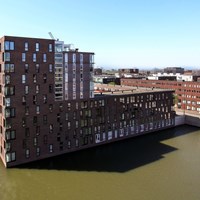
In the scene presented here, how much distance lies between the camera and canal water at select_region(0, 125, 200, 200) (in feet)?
133

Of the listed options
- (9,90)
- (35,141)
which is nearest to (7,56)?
(9,90)

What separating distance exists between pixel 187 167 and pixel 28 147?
109ft

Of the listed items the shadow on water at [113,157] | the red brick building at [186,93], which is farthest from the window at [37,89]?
the red brick building at [186,93]

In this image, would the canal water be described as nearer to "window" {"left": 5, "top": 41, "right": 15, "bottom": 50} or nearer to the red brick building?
"window" {"left": 5, "top": 41, "right": 15, "bottom": 50}

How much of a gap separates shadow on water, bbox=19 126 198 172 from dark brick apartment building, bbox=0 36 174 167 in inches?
89.5

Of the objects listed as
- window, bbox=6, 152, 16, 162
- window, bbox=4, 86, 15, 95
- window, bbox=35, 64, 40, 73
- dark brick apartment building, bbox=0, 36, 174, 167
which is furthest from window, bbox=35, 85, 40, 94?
window, bbox=6, 152, 16, 162

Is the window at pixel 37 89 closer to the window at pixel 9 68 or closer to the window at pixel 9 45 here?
the window at pixel 9 68

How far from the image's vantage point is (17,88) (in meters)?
50.0

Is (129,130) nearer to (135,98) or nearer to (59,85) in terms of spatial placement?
(135,98)

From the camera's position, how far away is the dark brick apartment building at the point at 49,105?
4959 centimetres

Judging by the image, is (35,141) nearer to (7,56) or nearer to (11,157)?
(11,157)

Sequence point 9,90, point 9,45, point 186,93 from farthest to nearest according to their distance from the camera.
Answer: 1. point 186,93
2. point 9,90
3. point 9,45

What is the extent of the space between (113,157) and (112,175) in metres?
9.66

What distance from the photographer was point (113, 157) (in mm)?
56969
